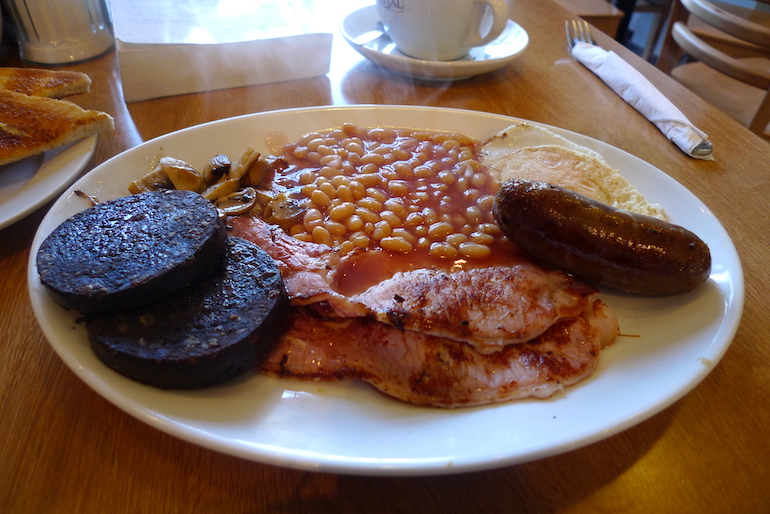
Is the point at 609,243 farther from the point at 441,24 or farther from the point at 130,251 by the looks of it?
the point at 441,24

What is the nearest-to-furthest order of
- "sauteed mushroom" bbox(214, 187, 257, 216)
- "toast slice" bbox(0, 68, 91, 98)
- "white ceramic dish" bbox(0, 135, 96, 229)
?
"white ceramic dish" bbox(0, 135, 96, 229) < "sauteed mushroom" bbox(214, 187, 257, 216) < "toast slice" bbox(0, 68, 91, 98)

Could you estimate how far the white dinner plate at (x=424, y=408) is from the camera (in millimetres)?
982

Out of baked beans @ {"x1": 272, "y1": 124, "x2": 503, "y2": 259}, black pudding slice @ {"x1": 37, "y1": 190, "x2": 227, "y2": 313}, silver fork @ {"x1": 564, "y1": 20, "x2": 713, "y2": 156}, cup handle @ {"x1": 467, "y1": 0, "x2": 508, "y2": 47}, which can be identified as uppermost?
cup handle @ {"x1": 467, "y1": 0, "x2": 508, "y2": 47}

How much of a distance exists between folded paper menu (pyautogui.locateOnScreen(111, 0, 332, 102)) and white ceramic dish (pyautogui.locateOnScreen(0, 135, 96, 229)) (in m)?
0.76

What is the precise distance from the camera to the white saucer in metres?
2.76

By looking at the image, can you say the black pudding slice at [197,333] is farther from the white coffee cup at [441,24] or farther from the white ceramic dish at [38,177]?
the white coffee cup at [441,24]

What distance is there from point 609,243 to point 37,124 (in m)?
2.15

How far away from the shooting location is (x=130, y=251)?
3.90 feet

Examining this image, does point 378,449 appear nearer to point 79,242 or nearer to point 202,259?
point 202,259

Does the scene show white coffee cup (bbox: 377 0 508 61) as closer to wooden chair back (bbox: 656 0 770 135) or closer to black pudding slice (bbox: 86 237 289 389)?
wooden chair back (bbox: 656 0 770 135)

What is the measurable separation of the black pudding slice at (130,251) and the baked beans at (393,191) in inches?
21.2

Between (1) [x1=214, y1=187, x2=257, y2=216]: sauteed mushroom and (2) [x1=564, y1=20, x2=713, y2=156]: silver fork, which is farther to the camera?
(2) [x1=564, y1=20, x2=713, y2=156]: silver fork

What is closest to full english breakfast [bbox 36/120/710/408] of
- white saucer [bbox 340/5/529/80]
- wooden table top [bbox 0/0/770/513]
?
wooden table top [bbox 0/0/770/513]

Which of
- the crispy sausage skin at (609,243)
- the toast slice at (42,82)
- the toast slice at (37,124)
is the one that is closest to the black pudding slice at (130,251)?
the toast slice at (37,124)
